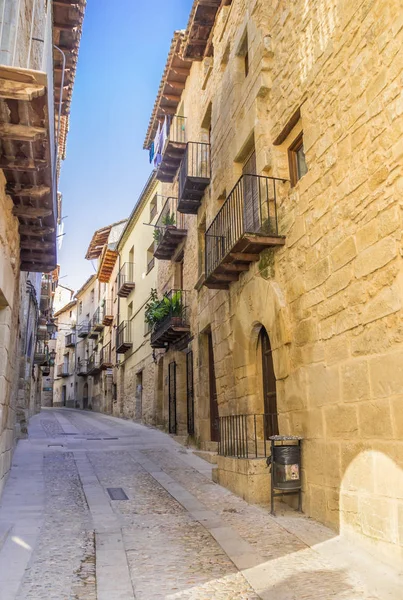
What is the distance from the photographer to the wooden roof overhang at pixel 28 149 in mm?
4051

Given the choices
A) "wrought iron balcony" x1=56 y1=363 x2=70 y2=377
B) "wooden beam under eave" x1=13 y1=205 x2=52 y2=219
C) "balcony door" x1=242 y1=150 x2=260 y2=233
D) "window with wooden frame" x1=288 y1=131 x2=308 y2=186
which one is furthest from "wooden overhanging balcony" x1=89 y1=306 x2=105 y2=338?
"window with wooden frame" x1=288 y1=131 x2=308 y2=186

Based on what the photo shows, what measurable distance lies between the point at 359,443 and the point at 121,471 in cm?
482

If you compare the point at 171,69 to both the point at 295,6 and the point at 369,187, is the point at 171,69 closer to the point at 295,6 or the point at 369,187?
the point at 295,6

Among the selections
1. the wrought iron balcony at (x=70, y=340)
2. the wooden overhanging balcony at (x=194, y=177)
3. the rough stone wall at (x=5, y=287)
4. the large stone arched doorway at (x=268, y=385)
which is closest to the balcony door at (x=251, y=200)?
the large stone arched doorway at (x=268, y=385)

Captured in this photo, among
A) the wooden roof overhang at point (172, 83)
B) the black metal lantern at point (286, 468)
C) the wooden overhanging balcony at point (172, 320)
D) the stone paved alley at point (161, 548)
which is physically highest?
the wooden roof overhang at point (172, 83)

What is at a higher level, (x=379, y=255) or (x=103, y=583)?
(x=379, y=255)

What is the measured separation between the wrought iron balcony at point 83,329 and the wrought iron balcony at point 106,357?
6122mm

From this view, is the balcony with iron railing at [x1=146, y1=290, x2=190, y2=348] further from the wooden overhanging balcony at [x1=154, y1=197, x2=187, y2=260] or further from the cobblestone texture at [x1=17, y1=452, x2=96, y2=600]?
the cobblestone texture at [x1=17, y1=452, x2=96, y2=600]

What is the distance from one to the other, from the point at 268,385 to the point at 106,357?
22.0 metres

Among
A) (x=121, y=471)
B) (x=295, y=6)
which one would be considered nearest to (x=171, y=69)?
(x=295, y=6)

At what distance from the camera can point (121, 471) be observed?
8.24 m

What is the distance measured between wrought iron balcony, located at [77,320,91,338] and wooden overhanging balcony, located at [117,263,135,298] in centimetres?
1239

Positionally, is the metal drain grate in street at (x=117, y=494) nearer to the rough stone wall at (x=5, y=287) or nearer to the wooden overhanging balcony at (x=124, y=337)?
the rough stone wall at (x=5, y=287)

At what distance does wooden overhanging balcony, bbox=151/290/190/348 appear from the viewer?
12609 mm
